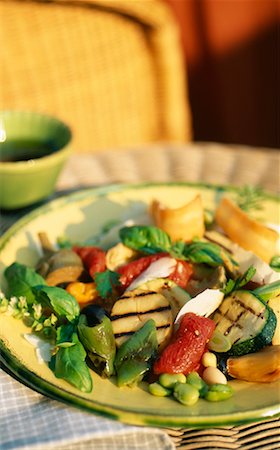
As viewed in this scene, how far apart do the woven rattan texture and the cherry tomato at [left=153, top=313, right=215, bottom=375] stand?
162 cm

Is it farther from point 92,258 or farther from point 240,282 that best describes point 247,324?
point 92,258

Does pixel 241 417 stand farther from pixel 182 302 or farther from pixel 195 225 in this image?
pixel 195 225

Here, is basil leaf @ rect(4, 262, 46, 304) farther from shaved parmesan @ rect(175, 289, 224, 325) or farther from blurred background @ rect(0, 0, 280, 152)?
blurred background @ rect(0, 0, 280, 152)

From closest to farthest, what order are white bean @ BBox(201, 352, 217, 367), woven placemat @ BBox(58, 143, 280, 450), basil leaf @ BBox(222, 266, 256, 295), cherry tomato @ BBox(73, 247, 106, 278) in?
white bean @ BBox(201, 352, 217, 367)
basil leaf @ BBox(222, 266, 256, 295)
cherry tomato @ BBox(73, 247, 106, 278)
woven placemat @ BBox(58, 143, 280, 450)

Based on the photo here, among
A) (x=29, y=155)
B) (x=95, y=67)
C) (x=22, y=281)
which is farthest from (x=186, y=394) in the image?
(x=95, y=67)

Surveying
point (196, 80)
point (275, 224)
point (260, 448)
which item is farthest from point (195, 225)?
point (196, 80)

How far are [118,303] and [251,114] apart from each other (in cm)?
292

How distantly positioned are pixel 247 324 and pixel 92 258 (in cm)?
36

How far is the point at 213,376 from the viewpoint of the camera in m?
1.01

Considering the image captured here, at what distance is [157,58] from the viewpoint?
268cm

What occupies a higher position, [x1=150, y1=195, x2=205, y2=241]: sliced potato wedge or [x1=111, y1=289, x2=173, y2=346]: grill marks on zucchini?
[x1=150, y1=195, x2=205, y2=241]: sliced potato wedge

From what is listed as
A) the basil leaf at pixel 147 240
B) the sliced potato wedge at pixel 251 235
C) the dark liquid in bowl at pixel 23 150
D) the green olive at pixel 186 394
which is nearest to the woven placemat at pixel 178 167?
the dark liquid in bowl at pixel 23 150

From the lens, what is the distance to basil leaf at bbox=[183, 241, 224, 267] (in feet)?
4.03

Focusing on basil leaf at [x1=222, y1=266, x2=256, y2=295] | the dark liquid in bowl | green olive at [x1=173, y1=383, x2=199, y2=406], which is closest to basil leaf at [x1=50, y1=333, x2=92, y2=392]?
green olive at [x1=173, y1=383, x2=199, y2=406]
